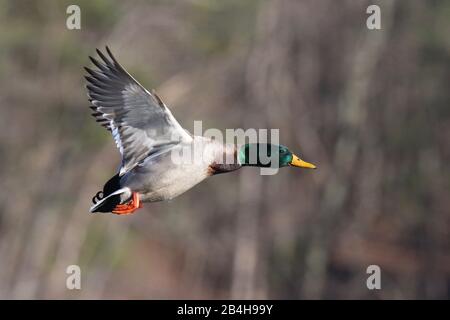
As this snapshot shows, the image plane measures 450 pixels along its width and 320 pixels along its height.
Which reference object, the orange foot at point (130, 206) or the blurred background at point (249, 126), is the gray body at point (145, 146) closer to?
the orange foot at point (130, 206)

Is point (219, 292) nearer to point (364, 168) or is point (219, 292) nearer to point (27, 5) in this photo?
point (364, 168)

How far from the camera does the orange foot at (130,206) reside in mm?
5293

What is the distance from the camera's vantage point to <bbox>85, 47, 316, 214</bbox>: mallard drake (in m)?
5.30

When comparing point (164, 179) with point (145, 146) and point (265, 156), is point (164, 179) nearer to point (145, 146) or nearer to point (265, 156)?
point (145, 146)

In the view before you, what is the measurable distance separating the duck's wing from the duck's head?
0.33 meters

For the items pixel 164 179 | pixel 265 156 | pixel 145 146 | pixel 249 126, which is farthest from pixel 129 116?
pixel 249 126

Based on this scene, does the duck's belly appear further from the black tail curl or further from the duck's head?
the duck's head

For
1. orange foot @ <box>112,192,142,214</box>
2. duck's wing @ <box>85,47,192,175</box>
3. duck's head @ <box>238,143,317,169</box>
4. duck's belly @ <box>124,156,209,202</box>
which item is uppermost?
duck's wing @ <box>85,47,192,175</box>

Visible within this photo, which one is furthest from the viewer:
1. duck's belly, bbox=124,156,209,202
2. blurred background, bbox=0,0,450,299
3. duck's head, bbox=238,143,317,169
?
blurred background, bbox=0,0,450,299

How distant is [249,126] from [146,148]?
31.9 ft

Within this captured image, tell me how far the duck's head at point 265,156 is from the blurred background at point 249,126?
9132 mm

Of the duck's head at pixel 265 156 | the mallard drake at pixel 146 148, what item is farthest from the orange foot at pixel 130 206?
the duck's head at pixel 265 156

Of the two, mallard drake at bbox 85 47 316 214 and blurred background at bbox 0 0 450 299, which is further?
blurred background at bbox 0 0 450 299

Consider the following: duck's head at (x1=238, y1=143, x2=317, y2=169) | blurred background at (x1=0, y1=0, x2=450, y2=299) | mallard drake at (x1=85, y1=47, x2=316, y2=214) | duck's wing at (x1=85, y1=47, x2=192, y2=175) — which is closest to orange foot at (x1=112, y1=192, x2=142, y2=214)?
mallard drake at (x1=85, y1=47, x2=316, y2=214)
